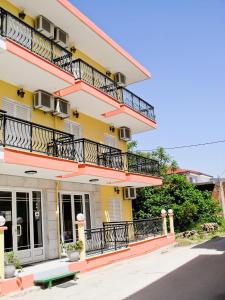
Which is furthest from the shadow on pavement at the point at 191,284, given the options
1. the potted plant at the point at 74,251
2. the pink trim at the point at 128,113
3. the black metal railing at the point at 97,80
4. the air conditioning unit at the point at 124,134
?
the black metal railing at the point at 97,80

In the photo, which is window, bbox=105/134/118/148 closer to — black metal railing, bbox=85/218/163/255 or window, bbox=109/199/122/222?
window, bbox=109/199/122/222

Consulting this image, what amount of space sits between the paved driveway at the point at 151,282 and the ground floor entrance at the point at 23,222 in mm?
2375

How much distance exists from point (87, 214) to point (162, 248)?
483 centimetres

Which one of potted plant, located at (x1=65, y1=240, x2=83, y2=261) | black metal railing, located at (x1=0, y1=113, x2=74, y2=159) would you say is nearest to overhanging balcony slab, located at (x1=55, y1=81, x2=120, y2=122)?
black metal railing, located at (x1=0, y1=113, x2=74, y2=159)

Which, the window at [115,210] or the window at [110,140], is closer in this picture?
the window at [115,210]

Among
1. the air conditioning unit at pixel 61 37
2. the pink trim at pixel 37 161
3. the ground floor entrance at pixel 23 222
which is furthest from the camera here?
the air conditioning unit at pixel 61 37

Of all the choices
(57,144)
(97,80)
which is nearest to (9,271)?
(57,144)

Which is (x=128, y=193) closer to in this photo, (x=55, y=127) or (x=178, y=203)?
(x=178, y=203)

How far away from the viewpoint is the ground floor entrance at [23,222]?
1204 centimetres

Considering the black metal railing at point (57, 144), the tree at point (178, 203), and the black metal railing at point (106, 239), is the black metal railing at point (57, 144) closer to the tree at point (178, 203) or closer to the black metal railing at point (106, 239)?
the black metal railing at point (106, 239)

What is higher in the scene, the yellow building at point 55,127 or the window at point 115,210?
the yellow building at point 55,127

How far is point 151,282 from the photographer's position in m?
9.88

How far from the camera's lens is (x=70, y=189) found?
1518cm

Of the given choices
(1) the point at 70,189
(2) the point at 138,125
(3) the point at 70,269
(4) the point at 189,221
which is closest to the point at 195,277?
(3) the point at 70,269
